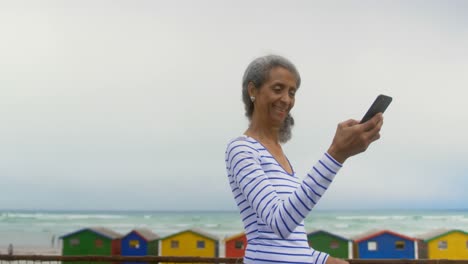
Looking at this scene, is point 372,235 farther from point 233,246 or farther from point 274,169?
point 274,169

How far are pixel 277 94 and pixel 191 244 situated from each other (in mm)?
4217

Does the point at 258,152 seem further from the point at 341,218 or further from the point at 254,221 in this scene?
the point at 341,218

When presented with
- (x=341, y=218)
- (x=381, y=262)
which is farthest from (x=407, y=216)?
(x=381, y=262)

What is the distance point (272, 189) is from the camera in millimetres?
709

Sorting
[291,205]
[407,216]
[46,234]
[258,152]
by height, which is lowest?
[291,205]

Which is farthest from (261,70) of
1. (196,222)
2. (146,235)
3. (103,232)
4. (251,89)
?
(196,222)

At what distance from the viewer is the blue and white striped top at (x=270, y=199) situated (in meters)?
0.62

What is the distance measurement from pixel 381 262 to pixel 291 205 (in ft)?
7.58

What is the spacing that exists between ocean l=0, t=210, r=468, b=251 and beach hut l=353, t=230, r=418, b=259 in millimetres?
Result: 10994

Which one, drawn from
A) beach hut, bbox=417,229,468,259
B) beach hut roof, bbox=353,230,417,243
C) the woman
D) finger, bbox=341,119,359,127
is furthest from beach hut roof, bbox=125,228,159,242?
finger, bbox=341,119,359,127

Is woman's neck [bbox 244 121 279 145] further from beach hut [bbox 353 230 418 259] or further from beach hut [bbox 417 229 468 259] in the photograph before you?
beach hut [bbox 417 229 468 259]

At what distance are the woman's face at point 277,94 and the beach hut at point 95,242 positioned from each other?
14.8 feet

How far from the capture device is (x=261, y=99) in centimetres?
84

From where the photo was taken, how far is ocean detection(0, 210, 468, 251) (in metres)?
Answer: 15.8
